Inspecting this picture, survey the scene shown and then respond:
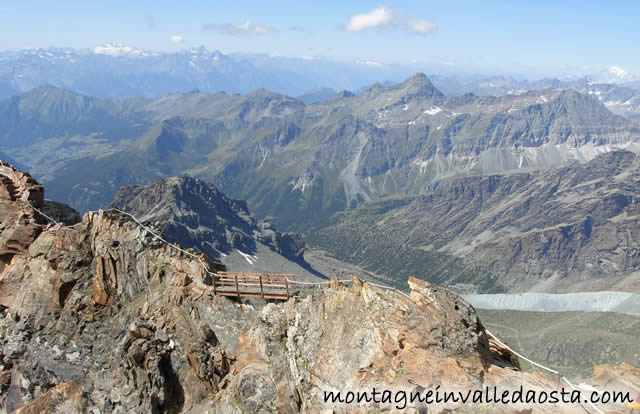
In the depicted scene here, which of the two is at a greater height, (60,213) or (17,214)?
(17,214)

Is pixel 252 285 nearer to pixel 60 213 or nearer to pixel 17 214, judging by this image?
pixel 17 214

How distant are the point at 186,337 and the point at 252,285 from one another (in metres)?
6.98

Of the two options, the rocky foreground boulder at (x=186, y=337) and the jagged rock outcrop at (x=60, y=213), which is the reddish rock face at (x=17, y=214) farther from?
the jagged rock outcrop at (x=60, y=213)

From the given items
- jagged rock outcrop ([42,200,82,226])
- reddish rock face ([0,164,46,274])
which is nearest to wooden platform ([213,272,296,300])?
reddish rock face ([0,164,46,274])

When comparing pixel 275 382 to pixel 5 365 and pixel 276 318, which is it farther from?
pixel 5 365

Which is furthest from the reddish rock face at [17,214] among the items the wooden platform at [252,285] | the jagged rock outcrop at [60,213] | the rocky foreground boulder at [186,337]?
the wooden platform at [252,285]

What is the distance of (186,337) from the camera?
34219 mm

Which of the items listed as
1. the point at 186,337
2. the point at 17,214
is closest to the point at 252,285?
the point at 186,337

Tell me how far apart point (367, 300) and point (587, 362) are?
181m

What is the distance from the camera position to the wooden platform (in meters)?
37.0

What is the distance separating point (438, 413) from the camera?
22.1 m

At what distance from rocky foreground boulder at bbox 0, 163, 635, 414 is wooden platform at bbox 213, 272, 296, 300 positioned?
1.19 meters

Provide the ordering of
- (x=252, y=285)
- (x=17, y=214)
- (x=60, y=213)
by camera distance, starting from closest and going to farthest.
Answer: (x=252, y=285) < (x=17, y=214) < (x=60, y=213)

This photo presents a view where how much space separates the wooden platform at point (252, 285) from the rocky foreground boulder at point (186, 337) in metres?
1.19
